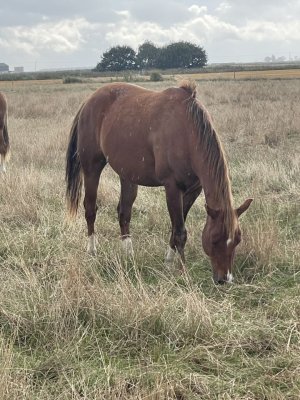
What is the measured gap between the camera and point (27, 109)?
59.2 ft

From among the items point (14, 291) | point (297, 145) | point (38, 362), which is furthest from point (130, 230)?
point (297, 145)

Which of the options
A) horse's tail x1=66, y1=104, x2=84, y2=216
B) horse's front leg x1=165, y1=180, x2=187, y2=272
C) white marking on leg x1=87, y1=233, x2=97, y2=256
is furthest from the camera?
horse's tail x1=66, y1=104, x2=84, y2=216

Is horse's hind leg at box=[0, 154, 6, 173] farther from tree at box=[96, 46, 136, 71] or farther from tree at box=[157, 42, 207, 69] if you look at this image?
tree at box=[157, 42, 207, 69]

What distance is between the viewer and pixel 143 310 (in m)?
3.21

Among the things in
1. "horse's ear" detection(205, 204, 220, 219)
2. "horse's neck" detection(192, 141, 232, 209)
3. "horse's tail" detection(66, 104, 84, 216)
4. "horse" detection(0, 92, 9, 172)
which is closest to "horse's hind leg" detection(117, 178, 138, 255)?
"horse's tail" detection(66, 104, 84, 216)

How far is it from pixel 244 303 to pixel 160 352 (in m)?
1.04

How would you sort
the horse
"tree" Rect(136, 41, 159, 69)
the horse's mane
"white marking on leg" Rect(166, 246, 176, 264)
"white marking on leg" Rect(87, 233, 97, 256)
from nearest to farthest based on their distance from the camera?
the horse's mane → "white marking on leg" Rect(166, 246, 176, 264) → "white marking on leg" Rect(87, 233, 97, 256) → the horse → "tree" Rect(136, 41, 159, 69)

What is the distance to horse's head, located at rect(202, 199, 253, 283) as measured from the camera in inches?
147

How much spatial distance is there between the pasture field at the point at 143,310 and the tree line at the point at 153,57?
70.3 m

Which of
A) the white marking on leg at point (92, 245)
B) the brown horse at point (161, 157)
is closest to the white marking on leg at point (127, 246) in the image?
the brown horse at point (161, 157)

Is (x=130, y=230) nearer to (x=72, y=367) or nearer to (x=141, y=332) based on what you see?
(x=141, y=332)

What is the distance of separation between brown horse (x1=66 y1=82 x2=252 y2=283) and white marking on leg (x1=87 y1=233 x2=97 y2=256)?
1 centimetres

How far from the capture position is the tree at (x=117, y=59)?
239 ft

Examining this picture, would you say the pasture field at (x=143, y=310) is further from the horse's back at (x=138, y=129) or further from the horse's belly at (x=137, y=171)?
the horse's back at (x=138, y=129)
